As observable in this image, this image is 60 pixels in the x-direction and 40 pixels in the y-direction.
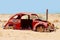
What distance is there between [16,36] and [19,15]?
4590mm

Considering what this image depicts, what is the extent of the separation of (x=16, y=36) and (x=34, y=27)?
3563mm

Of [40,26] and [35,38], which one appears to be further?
[40,26]

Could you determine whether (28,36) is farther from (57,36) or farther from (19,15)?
(19,15)

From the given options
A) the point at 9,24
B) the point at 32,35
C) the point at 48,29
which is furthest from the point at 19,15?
the point at 32,35

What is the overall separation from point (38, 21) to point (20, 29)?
4.97ft

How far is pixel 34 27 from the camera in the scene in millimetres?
21656

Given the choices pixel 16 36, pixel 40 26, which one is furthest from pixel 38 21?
pixel 16 36

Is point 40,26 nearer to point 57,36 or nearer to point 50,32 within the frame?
point 50,32

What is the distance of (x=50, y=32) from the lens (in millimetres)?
21141

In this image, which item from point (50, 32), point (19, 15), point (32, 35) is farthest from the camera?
point (19, 15)

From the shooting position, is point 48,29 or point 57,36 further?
point 48,29

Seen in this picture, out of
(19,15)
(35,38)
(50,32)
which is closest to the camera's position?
(35,38)

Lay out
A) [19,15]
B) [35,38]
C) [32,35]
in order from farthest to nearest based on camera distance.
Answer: [19,15] < [32,35] < [35,38]

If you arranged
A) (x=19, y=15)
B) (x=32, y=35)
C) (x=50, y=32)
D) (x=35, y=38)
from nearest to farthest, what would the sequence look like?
(x=35, y=38)
(x=32, y=35)
(x=50, y=32)
(x=19, y=15)
